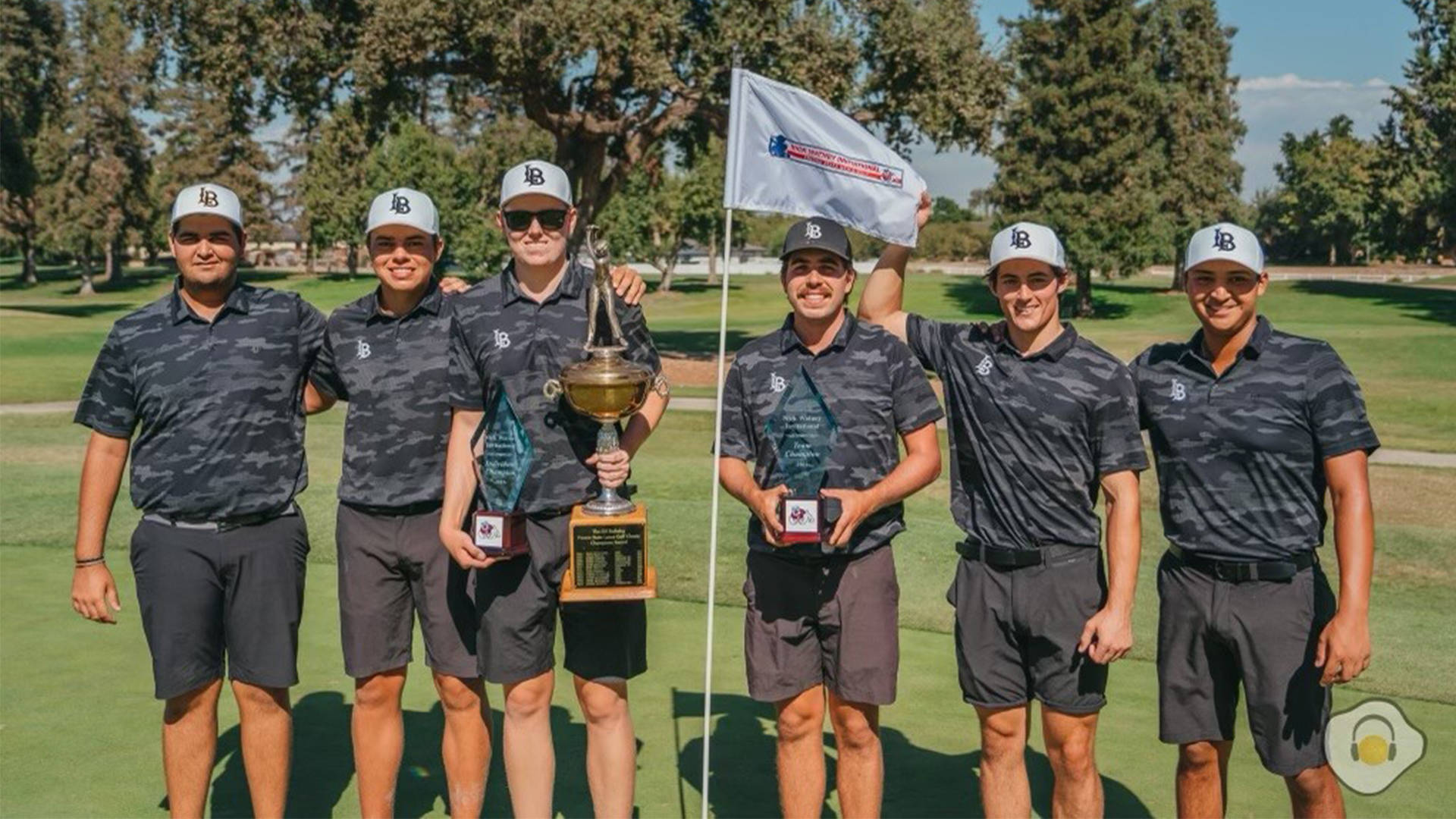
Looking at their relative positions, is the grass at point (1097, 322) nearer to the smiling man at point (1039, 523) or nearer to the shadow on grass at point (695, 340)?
the shadow on grass at point (695, 340)

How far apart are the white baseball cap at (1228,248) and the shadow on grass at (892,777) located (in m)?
2.13

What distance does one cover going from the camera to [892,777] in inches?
218

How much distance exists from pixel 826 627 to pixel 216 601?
210 centimetres

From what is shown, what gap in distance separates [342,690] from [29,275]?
73.6 m

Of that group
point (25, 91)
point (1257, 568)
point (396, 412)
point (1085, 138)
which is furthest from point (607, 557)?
point (25, 91)

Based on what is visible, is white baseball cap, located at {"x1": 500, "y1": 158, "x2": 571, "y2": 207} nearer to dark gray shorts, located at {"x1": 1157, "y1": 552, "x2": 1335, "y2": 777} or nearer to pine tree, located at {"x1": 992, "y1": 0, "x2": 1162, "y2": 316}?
dark gray shorts, located at {"x1": 1157, "y1": 552, "x2": 1335, "y2": 777}

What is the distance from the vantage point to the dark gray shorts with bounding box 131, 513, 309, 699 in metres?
4.72

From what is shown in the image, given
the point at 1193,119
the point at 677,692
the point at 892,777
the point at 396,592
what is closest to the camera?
the point at 396,592

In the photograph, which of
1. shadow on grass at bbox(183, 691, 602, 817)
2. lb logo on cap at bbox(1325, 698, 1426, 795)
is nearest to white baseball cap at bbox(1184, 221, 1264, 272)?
lb logo on cap at bbox(1325, 698, 1426, 795)

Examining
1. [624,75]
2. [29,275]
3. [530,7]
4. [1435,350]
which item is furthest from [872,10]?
[29,275]

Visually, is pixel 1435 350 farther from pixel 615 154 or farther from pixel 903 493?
pixel 903 493

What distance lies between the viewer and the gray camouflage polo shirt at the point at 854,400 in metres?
4.51

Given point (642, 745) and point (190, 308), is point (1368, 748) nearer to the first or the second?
point (642, 745)

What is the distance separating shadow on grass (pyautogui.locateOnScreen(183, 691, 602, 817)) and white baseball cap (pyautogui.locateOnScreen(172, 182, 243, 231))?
7.05ft
